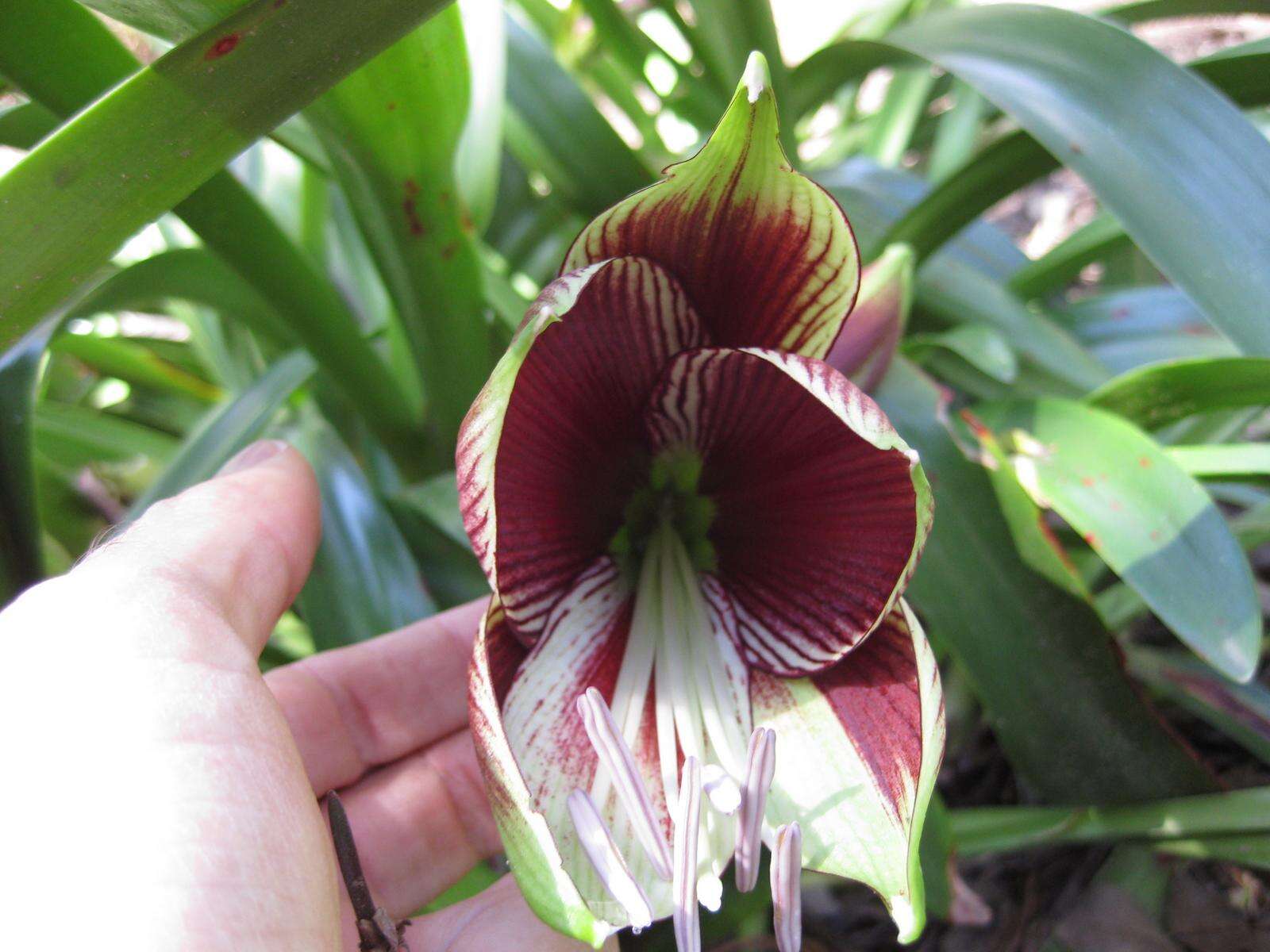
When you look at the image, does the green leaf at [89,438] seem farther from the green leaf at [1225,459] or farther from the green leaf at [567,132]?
the green leaf at [1225,459]

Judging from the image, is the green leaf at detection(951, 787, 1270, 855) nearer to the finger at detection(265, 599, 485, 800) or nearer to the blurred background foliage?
the blurred background foliage

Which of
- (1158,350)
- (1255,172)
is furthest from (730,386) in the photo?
(1158,350)

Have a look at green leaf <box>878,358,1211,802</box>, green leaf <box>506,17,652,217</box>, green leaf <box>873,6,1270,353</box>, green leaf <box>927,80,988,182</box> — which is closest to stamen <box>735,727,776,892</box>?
green leaf <box>878,358,1211,802</box>

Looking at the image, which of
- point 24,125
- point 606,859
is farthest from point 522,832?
point 24,125

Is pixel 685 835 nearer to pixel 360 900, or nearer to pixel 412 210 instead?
pixel 360 900

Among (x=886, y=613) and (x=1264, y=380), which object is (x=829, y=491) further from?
(x=1264, y=380)

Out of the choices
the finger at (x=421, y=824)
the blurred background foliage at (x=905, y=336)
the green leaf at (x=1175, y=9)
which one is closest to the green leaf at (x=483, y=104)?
the blurred background foliage at (x=905, y=336)
